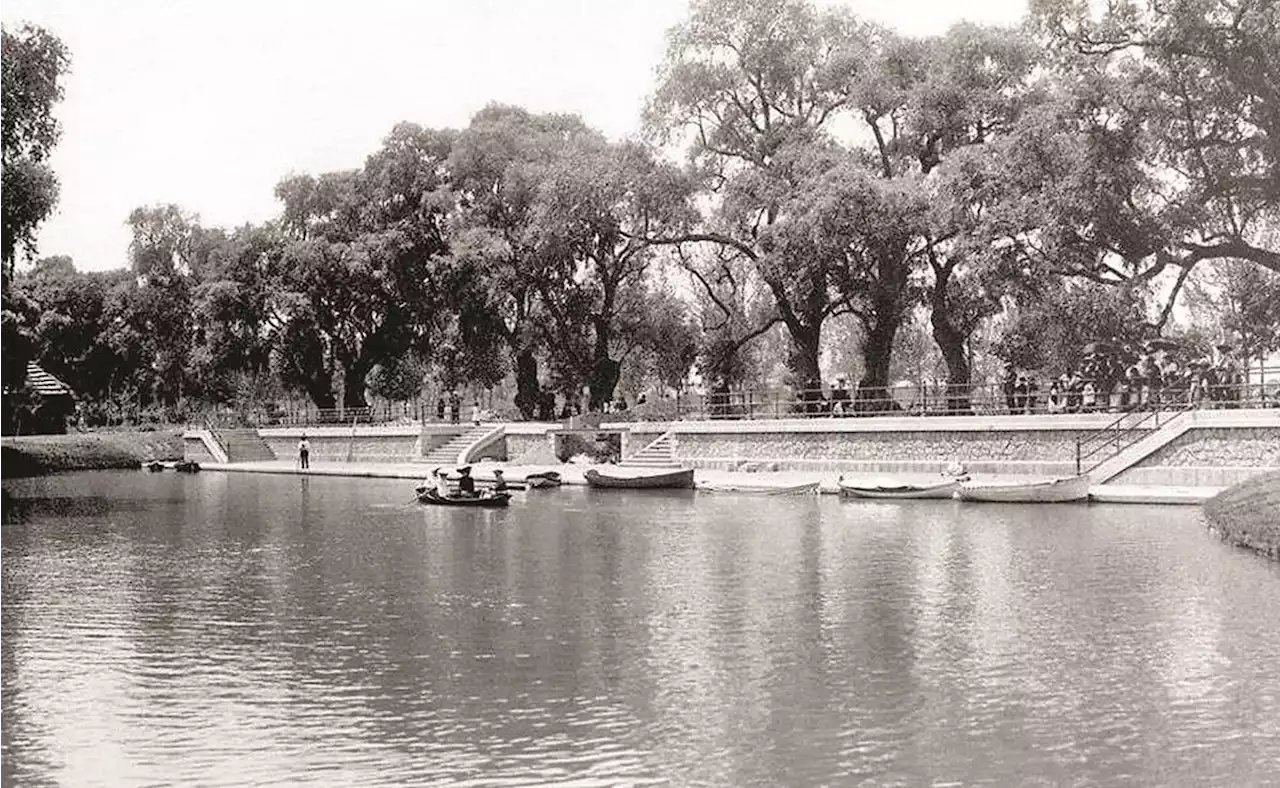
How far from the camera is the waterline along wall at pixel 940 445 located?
101 ft

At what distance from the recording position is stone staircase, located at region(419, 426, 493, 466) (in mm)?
54156

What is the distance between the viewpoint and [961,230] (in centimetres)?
3803

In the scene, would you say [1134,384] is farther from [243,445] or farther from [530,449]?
[243,445]

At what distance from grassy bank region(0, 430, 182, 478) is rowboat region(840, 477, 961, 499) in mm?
40952

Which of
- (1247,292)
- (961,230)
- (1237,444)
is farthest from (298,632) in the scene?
(1247,292)

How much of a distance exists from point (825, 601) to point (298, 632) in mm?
7062

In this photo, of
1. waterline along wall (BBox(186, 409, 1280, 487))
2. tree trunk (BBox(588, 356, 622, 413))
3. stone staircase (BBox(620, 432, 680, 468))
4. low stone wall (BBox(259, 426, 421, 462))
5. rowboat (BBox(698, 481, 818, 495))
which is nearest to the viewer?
waterline along wall (BBox(186, 409, 1280, 487))

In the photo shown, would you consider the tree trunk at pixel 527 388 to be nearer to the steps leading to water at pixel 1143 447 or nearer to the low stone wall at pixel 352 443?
the low stone wall at pixel 352 443

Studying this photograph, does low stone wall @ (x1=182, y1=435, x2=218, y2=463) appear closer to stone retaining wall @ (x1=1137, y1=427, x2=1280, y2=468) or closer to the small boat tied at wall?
the small boat tied at wall

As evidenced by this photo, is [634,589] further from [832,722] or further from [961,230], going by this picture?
[961,230]

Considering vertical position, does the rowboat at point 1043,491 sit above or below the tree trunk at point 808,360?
below

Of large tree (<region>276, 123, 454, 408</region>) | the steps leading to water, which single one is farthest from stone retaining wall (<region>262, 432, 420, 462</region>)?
the steps leading to water

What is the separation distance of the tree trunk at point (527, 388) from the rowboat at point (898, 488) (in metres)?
26.1

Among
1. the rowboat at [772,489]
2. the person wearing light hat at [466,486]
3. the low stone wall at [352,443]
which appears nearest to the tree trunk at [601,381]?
the low stone wall at [352,443]
